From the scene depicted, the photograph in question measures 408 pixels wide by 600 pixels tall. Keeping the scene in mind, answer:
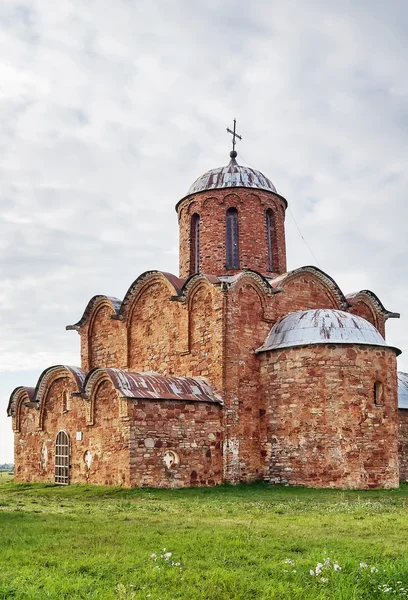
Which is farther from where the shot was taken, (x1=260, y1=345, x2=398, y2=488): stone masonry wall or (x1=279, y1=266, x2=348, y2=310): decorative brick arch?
(x1=279, y1=266, x2=348, y2=310): decorative brick arch

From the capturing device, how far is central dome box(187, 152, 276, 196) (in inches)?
837

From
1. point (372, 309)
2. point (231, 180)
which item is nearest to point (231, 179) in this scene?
point (231, 180)

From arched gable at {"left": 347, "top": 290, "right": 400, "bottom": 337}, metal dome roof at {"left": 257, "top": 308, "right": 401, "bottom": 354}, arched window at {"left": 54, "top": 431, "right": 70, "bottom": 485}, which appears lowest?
arched window at {"left": 54, "top": 431, "right": 70, "bottom": 485}

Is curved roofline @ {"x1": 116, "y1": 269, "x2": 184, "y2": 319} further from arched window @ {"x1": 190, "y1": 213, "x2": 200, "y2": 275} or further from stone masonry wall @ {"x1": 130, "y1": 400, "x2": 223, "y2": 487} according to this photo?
stone masonry wall @ {"x1": 130, "y1": 400, "x2": 223, "y2": 487}

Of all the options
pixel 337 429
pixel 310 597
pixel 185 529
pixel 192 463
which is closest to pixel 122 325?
pixel 192 463

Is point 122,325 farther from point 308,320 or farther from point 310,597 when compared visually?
point 310,597

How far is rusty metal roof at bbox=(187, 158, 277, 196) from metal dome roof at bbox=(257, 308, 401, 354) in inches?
212

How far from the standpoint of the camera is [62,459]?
18.8 metres

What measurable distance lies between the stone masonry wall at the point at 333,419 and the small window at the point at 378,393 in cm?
9

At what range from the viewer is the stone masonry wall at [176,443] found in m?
15.7

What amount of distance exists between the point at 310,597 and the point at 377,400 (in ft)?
38.2

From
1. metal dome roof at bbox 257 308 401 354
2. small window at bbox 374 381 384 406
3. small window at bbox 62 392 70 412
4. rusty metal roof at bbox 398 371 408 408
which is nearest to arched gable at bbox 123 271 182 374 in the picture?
small window at bbox 62 392 70 412

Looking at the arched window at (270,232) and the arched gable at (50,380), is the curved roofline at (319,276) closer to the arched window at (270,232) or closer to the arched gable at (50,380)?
the arched window at (270,232)

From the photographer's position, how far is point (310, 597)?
5555mm
